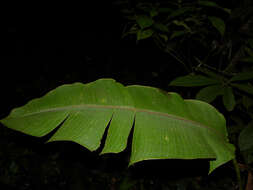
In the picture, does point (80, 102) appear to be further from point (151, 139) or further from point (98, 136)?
point (151, 139)

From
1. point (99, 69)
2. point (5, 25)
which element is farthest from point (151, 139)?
point (5, 25)

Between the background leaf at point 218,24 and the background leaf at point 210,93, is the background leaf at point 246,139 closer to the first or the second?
the background leaf at point 210,93

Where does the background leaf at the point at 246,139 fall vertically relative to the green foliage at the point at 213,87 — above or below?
below

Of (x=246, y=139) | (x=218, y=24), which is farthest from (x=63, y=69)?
(x=246, y=139)

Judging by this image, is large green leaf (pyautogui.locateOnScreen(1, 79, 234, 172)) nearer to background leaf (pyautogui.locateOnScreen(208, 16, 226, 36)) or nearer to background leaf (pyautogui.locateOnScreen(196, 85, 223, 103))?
background leaf (pyautogui.locateOnScreen(196, 85, 223, 103))

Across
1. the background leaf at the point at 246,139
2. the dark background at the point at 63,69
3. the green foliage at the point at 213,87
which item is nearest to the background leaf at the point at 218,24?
the green foliage at the point at 213,87
